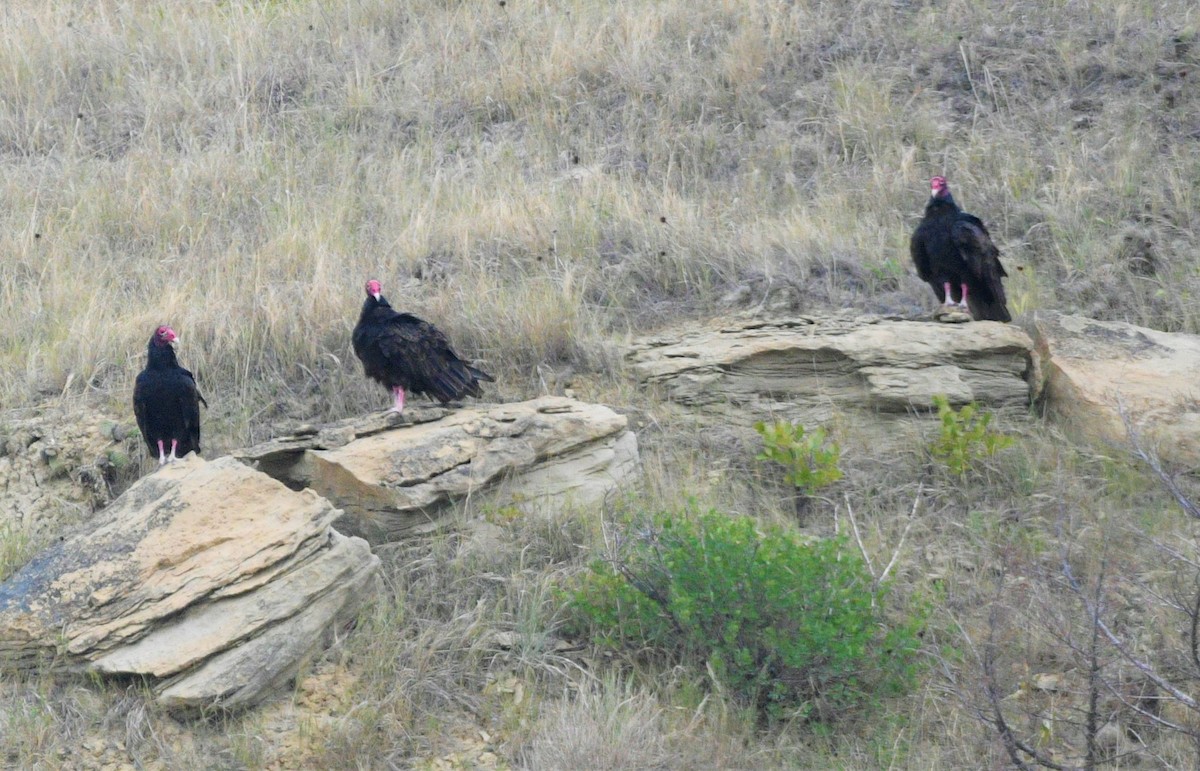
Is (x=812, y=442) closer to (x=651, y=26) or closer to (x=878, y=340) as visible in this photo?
(x=878, y=340)

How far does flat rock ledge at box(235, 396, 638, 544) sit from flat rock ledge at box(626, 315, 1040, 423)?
715 millimetres

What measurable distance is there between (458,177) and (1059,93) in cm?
453

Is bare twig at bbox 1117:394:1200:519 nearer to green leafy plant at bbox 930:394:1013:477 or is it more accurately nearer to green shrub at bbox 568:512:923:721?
green leafy plant at bbox 930:394:1013:477

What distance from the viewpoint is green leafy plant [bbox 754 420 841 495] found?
18.0 ft

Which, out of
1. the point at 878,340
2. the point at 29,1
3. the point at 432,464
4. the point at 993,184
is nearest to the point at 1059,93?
the point at 993,184

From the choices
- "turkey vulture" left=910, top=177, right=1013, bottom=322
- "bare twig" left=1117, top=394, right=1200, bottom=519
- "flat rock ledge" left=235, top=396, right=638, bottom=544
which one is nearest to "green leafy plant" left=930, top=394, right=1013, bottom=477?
"bare twig" left=1117, top=394, right=1200, bottom=519

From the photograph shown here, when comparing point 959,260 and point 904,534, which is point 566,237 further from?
point 904,534

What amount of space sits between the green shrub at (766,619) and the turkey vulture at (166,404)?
86.1 inches

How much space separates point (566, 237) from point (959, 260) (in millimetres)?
2369

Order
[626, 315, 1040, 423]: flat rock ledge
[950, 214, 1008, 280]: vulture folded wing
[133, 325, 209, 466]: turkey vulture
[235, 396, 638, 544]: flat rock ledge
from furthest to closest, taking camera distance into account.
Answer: [950, 214, 1008, 280]: vulture folded wing
[626, 315, 1040, 423]: flat rock ledge
[133, 325, 209, 466]: turkey vulture
[235, 396, 638, 544]: flat rock ledge

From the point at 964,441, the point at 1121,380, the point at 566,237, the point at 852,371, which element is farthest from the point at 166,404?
the point at 1121,380

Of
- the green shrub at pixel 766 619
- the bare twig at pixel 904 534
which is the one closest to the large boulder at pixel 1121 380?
the bare twig at pixel 904 534

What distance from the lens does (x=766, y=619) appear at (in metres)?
4.41

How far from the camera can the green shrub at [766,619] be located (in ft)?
14.1
